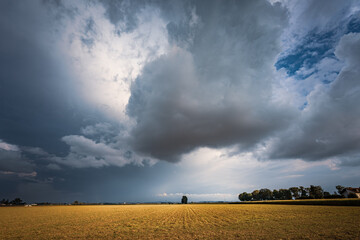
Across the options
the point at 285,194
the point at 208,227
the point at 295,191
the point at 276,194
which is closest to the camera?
the point at 208,227

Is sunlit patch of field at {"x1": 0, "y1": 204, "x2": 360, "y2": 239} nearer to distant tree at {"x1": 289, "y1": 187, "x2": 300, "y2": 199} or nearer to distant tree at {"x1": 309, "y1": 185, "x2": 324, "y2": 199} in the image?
distant tree at {"x1": 309, "y1": 185, "x2": 324, "y2": 199}

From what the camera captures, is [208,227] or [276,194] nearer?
Result: [208,227]

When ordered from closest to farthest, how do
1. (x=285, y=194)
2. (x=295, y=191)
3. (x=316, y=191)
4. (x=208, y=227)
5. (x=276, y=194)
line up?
(x=208, y=227)
(x=316, y=191)
(x=295, y=191)
(x=285, y=194)
(x=276, y=194)

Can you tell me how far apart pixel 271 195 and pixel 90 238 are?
226m

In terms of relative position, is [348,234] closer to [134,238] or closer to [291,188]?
[134,238]

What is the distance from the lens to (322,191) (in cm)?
14500

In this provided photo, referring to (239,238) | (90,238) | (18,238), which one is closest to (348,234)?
(239,238)

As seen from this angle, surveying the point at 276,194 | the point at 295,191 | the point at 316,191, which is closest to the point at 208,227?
the point at 316,191

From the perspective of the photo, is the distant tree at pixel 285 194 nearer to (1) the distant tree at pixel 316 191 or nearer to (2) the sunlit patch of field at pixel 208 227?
(1) the distant tree at pixel 316 191

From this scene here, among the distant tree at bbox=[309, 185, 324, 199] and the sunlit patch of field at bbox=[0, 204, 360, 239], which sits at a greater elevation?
the distant tree at bbox=[309, 185, 324, 199]

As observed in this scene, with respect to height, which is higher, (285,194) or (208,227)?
(285,194)

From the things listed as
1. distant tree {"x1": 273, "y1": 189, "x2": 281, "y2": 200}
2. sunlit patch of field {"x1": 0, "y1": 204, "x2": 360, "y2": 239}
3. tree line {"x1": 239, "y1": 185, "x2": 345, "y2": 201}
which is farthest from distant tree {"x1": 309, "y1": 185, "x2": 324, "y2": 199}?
sunlit patch of field {"x1": 0, "y1": 204, "x2": 360, "y2": 239}

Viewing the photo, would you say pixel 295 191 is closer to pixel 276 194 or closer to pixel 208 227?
pixel 276 194

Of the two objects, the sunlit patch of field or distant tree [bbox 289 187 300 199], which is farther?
distant tree [bbox 289 187 300 199]
